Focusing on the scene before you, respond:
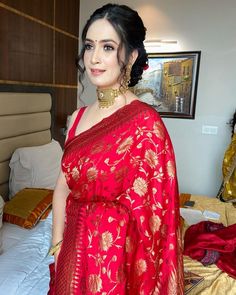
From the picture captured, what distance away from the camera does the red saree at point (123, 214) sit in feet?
2.98

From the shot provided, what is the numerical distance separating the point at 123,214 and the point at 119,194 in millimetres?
67

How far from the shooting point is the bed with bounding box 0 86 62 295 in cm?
147

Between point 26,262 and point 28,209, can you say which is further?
point 28,209

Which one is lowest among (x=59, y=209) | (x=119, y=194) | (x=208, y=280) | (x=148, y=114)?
(x=208, y=280)

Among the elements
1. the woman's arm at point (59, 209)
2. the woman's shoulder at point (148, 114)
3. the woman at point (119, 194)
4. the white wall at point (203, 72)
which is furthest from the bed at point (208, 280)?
the white wall at point (203, 72)

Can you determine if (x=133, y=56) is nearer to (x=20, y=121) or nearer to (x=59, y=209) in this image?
(x=59, y=209)

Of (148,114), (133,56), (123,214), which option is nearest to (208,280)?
(123,214)

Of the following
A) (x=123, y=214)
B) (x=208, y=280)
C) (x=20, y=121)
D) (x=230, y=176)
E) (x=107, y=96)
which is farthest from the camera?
(x=230, y=176)

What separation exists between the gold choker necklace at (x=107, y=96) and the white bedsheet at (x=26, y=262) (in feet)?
2.98

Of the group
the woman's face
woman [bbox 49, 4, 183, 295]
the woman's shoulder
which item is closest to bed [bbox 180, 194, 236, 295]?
woman [bbox 49, 4, 183, 295]

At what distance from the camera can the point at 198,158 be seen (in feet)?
11.2

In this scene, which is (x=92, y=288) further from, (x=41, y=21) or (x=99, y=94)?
(x=41, y=21)

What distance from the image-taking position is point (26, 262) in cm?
153

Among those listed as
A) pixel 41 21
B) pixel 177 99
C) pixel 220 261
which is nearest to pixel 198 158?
pixel 177 99
